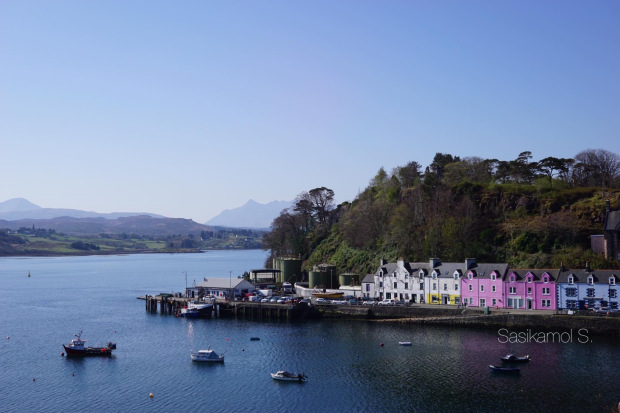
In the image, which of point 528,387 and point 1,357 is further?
point 1,357

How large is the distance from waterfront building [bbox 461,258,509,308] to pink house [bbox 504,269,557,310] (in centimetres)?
99

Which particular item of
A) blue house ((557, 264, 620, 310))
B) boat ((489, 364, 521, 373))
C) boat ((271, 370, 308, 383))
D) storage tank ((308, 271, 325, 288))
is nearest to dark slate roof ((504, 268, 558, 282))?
blue house ((557, 264, 620, 310))

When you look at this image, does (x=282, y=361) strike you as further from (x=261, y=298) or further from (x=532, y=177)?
(x=532, y=177)

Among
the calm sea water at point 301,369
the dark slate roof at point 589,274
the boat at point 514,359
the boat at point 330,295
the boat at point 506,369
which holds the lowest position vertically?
the calm sea water at point 301,369

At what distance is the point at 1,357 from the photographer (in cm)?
6469

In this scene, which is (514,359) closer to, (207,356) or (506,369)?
(506,369)

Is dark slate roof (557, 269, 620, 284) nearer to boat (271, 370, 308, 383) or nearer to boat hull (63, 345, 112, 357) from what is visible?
boat (271, 370, 308, 383)

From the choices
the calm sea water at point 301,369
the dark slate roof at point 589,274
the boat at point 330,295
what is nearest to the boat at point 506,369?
the calm sea water at point 301,369

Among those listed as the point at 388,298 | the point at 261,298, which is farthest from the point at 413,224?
the point at 261,298

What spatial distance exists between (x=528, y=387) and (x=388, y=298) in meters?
41.9

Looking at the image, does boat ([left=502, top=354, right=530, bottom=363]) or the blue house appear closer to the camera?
boat ([left=502, top=354, right=530, bottom=363])

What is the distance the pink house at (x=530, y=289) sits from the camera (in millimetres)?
74550

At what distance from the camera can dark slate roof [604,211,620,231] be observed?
8150 centimetres

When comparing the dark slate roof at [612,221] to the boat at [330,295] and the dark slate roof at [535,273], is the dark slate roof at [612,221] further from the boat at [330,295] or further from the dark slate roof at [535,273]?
the boat at [330,295]
